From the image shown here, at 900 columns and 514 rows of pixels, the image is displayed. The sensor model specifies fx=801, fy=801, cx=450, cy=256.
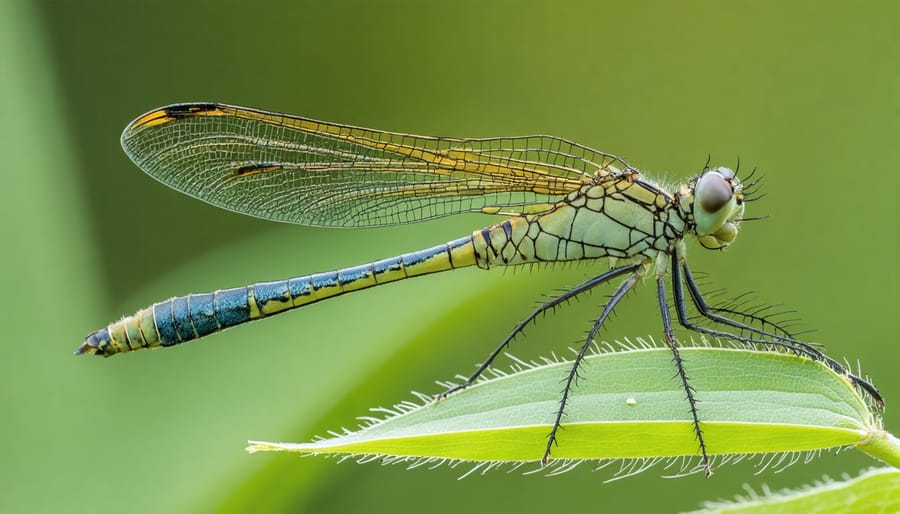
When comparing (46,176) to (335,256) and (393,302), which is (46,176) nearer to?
(335,256)

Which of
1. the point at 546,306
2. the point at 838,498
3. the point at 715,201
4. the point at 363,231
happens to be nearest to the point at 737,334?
the point at 715,201

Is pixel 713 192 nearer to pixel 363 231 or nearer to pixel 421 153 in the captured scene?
pixel 421 153

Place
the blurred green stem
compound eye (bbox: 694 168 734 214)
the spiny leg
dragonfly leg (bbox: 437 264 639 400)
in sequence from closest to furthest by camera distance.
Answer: the blurred green stem, the spiny leg, dragonfly leg (bbox: 437 264 639 400), compound eye (bbox: 694 168 734 214)

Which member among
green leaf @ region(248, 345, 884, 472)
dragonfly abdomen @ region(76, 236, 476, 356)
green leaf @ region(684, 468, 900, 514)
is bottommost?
green leaf @ region(684, 468, 900, 514)

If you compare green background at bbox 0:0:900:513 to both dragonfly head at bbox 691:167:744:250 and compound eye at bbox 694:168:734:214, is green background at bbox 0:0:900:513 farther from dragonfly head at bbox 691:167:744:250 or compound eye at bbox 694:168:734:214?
compound eye at bbox 694:168:734:214

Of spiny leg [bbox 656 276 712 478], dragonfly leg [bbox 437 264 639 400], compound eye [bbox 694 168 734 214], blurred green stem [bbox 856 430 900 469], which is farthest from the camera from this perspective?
compound eye [bbox 694 168 734 214]

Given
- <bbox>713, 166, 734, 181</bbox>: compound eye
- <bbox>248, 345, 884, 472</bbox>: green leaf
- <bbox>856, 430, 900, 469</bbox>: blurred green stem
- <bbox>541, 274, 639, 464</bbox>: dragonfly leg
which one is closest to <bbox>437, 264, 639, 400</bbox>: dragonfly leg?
<bbox>541, 274, 639, 464</bbox>: dragonfly leg

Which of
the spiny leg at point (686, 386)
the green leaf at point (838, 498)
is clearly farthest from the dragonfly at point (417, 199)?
the green leaf at point (838, 498)

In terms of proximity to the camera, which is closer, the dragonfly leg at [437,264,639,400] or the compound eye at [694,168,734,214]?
the dragonfly leg at [437,264,639,400]
